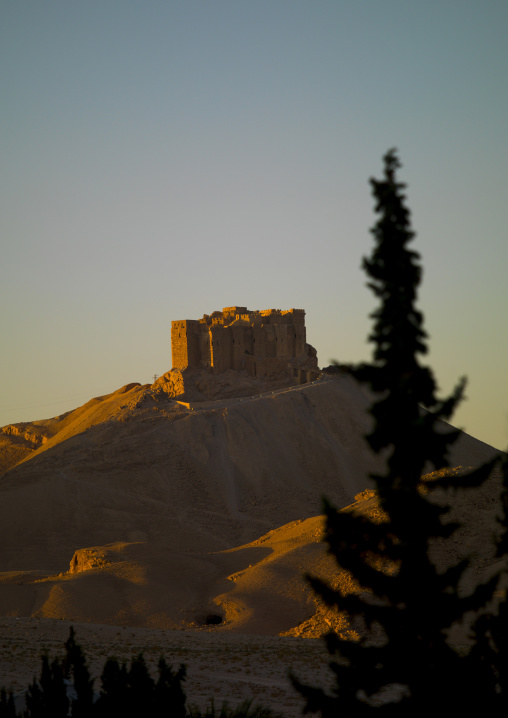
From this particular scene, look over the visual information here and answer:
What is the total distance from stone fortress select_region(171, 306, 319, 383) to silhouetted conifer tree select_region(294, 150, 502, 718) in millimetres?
57920

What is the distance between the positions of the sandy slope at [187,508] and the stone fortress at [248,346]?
428 centimetres

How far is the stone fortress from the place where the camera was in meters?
68.0

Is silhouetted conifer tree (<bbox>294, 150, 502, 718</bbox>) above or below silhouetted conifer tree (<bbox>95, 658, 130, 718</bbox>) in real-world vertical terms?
above

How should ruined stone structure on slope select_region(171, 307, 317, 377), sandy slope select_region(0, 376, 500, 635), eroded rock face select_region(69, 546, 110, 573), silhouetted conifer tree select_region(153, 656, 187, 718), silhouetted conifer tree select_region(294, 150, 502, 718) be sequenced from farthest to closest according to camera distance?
ruined stone structure on slope select_region(171, 307, 317, 377) → eroded rock face select_region(69, 546, 110, 573) → sandy slope select_region(0, 376, 500, 635) → silhouetted conifer tree select_region(153, 656, 187, 718) → silhouetted conifer tree select_region(294, 150, 502, 718)

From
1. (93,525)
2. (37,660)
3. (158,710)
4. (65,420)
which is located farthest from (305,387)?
(158,710)

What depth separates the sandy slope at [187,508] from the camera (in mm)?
28859

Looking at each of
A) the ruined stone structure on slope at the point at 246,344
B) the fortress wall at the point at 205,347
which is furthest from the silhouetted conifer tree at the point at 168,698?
the fortress wall at the point at 205,347

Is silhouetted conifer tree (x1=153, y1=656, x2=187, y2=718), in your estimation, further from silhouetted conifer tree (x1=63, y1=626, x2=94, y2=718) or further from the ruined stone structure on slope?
the ruined stone structure on slope

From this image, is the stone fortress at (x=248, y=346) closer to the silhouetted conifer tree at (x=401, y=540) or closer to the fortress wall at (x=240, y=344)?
the fortress wall at (x=240, y=344)

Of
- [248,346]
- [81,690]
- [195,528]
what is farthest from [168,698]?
[248,346]

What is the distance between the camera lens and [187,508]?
50500 mm

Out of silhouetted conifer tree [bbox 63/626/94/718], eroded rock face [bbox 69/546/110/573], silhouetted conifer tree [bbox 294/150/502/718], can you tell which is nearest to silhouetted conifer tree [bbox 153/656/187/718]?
silhouetted conifer tree [bbox 63/626/94/718]

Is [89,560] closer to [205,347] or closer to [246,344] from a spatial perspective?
[205,347]

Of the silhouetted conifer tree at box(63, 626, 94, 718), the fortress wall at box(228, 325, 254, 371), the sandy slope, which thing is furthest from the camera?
the fortress wall at box(228, 325, 254, 371)
